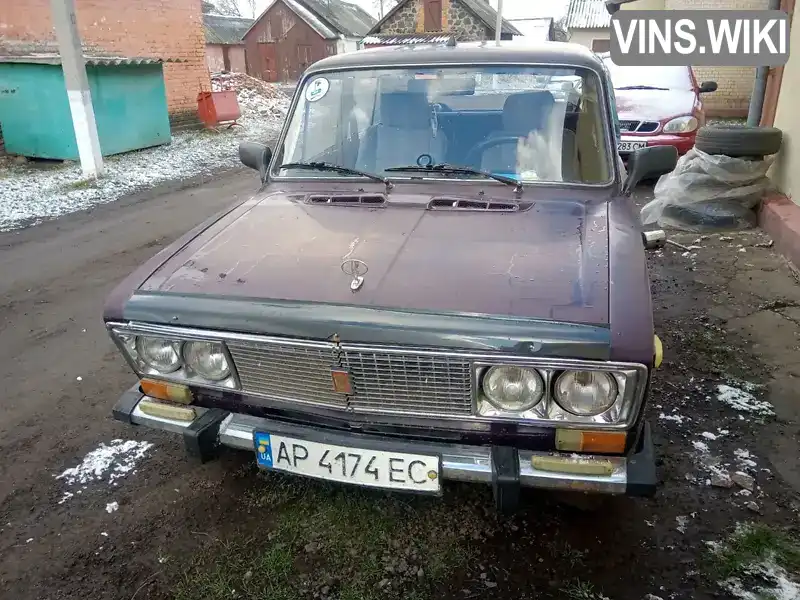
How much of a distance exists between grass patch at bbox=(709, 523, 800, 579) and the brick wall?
15.0m

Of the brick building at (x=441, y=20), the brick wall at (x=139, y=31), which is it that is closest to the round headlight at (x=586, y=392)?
the brick wall at (x=139, y=31)

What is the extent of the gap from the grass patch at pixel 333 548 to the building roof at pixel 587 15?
3596 cm

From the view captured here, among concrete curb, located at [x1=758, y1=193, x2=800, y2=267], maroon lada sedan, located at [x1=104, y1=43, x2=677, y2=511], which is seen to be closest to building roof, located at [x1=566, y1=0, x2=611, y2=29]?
concrete curb, located at [x1=758, y1=193, x2=800, y2=267]

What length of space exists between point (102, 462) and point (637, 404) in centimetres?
260

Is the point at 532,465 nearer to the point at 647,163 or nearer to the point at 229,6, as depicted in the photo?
the point at 647,163

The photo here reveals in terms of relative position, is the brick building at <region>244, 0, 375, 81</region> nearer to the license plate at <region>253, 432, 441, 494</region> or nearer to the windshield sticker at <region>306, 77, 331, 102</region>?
the windshield sticker at <region>306, 77, 331, 102</region>

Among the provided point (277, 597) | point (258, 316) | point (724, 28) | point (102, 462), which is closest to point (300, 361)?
point (258, 316)

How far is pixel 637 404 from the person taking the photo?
2.02 m

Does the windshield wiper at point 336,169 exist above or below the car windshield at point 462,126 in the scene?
below

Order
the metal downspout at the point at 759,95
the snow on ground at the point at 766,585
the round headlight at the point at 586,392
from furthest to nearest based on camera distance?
the metal downspout at the point at 759,95 → the snow on ground at the point at 766,585 → the round headlight at the point at 586,392

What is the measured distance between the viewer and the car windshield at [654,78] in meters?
9.35

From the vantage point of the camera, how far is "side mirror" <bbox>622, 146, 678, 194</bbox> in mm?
3094

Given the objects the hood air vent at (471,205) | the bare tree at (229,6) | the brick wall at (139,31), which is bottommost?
the hood air vent at (471,205)

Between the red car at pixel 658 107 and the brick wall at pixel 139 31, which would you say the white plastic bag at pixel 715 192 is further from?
the brick wall at pixel 139 31
